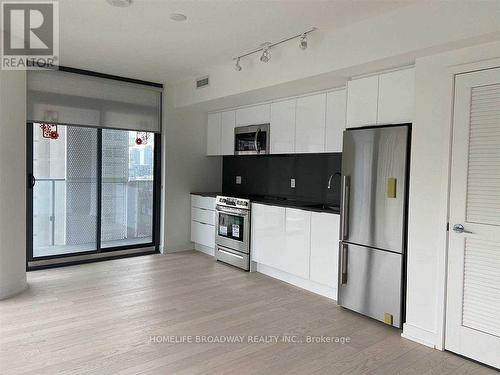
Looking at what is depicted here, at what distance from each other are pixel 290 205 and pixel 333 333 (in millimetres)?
1662

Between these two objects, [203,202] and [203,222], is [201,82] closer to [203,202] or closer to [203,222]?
[203,202]

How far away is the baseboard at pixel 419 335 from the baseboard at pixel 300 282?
92 centimetres

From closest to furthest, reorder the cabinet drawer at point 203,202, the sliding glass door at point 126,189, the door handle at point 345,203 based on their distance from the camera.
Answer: the door handle at point 345,203 → the sliding glass door at point 126,189 → the cabinet drawer at point 203,202

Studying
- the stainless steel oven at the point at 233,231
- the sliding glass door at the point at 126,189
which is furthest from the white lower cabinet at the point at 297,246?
the sliding glass door at the point at 126,189

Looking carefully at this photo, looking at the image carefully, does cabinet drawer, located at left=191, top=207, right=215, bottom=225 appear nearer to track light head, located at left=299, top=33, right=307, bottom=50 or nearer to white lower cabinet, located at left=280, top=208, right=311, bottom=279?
white lower cabinet, located at left=280, top=208, right=311, bottom=279

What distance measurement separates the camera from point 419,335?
3.01 meters

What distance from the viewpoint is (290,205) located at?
4.41 meters

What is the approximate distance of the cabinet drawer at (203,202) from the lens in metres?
5.64

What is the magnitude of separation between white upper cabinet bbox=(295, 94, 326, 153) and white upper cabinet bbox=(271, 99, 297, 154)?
9 cm

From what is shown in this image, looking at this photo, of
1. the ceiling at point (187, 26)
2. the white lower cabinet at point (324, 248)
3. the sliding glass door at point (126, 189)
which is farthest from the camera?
the sliding glass door at point (126, 189)

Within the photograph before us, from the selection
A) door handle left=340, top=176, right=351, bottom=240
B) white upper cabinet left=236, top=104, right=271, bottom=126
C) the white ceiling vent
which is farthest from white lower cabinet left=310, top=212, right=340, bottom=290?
the white ceiling vent

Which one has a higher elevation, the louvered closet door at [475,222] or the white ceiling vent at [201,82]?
the white ceiling vent at [201,82]

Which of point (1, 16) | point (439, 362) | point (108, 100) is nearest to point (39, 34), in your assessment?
point (1, 16)

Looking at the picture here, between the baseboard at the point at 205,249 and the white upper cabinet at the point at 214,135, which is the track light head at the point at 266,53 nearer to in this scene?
the white upper cabinet at the point at 214,135
